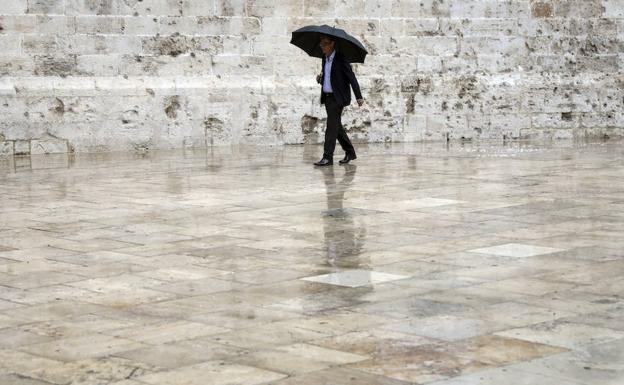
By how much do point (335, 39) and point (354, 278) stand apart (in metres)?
7.22

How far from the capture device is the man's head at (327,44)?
13195 millimetres

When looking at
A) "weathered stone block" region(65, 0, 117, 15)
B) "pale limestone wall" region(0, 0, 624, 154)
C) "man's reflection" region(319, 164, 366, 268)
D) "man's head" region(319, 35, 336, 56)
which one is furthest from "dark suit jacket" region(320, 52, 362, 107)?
"weathered stone block" region(65, 0, 117, 15)

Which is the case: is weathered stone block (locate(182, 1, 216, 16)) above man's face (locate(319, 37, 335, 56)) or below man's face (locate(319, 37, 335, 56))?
above

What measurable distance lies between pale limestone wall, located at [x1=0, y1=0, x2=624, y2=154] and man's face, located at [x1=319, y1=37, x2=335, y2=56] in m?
2.70

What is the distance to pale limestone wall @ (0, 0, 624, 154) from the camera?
48.3 ft

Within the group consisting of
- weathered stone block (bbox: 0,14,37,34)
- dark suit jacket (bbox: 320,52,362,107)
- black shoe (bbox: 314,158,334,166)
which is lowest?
black shoe (bbox: 314,158,334,166)

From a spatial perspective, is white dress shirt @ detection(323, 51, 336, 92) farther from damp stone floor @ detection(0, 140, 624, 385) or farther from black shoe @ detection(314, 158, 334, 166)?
damp stone floor @ detection(0, 140, 624, 385)

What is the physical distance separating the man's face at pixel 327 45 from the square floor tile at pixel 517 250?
617 cm

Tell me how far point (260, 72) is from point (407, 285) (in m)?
10.1

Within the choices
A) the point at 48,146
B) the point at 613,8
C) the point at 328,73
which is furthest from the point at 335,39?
the point at 613,8

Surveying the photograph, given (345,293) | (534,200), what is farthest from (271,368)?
(534,200)

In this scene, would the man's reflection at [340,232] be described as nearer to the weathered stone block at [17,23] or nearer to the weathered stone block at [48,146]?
the weathered stone block at [48,146]

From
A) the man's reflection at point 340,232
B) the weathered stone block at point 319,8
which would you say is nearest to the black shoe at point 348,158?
the man's reflection at point 340,232

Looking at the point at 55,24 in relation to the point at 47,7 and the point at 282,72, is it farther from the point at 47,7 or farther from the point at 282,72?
the point at 282,72
